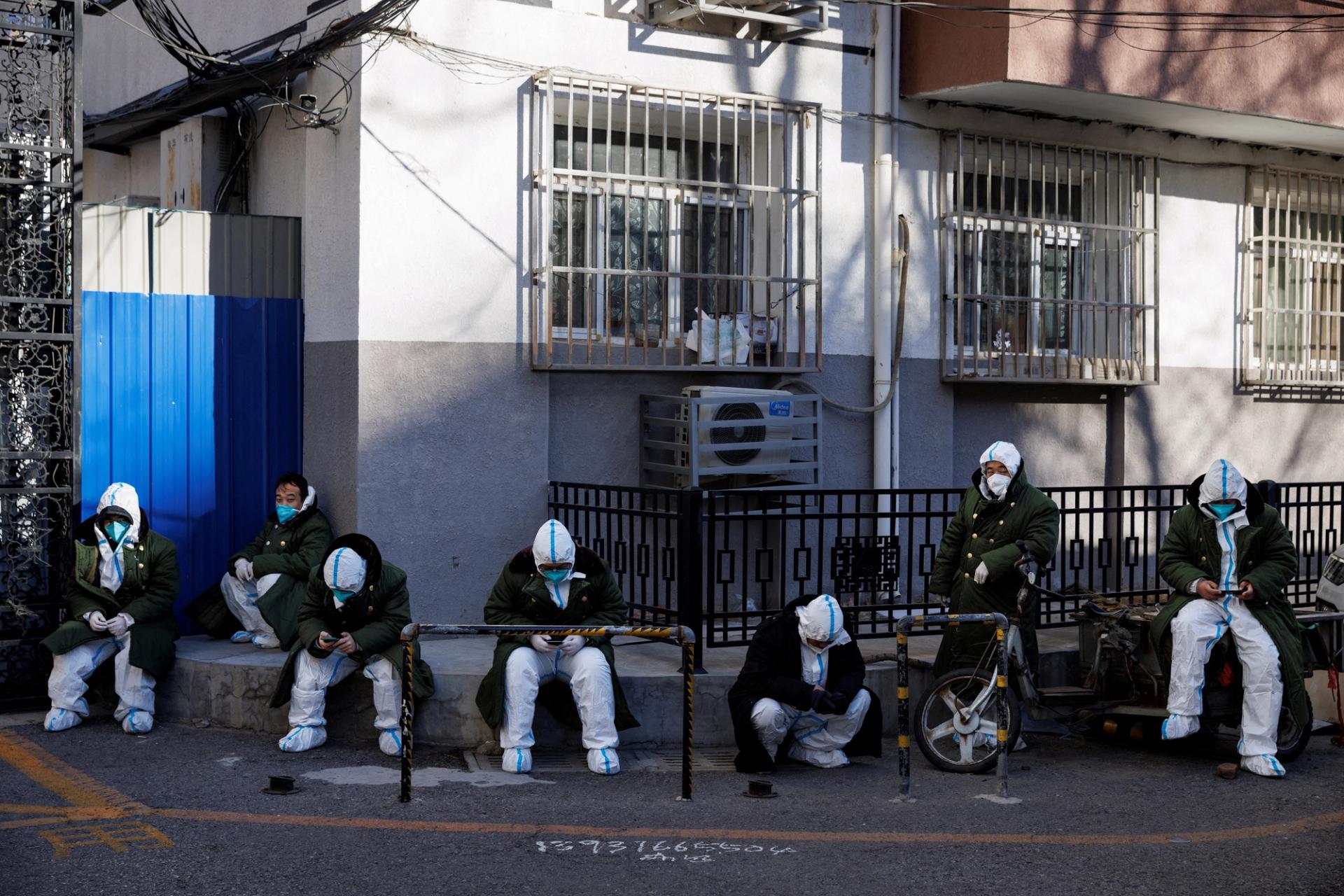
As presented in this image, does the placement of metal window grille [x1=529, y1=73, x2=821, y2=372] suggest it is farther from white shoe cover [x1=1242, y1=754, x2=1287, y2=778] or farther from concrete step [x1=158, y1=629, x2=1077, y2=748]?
A: white shoe cover [x1=1242, y1=754, x2=1287, y2=778]

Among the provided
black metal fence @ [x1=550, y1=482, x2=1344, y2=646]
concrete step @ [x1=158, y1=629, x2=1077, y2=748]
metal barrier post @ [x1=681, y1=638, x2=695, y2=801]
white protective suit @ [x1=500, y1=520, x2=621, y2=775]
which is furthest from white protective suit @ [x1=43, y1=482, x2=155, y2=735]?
metal barrier post @ [x1=681, y1=638, x2=695, y2=801]

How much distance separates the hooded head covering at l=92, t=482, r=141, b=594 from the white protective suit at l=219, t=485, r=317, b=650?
951 millimetres

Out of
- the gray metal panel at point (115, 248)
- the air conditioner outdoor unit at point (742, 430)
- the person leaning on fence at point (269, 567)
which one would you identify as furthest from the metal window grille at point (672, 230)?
the gray metal panel at point (115, 248)

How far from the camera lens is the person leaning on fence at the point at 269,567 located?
9.80 meters

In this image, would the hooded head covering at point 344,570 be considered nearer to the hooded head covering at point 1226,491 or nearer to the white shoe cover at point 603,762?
the white shoe cover at point 603,762

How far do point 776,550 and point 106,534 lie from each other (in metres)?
4.47

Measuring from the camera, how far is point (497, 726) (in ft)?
27.6

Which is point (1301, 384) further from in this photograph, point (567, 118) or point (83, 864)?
point (83, 864)

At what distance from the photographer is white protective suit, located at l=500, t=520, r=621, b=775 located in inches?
326

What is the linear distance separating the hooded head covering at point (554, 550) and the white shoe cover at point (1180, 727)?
344 centimetres

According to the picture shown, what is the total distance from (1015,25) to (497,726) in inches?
252

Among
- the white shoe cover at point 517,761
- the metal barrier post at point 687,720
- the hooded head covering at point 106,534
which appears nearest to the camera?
the metal barrier post at point 687,720

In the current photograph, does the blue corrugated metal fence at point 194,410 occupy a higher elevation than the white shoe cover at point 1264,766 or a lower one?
higher

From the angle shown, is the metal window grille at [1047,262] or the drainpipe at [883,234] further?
the metal window grille at [1047,262]
